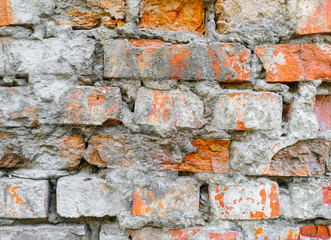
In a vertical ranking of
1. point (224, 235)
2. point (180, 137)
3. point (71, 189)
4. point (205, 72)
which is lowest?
point (224, 235)

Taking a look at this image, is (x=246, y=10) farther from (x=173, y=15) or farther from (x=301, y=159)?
(x=301, y=159)

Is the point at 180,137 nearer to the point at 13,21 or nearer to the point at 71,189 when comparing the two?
the point at 71,189

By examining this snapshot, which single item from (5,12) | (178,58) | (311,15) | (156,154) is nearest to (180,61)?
(178,58)

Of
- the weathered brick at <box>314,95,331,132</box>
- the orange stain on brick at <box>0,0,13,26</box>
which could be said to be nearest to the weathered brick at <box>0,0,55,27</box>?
the orange stain on brick at <box>0,0,13,26</box>

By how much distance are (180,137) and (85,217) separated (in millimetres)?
320

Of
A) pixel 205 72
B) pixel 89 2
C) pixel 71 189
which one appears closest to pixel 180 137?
pixel 205 72

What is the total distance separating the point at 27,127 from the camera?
2.29ft

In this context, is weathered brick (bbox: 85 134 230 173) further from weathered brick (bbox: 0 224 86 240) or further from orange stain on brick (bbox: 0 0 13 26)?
orange stain on brick (bbox: 0 0 13 26)

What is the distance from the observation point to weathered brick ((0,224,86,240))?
692mm

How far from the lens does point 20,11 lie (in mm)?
691

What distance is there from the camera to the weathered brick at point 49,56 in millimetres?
695

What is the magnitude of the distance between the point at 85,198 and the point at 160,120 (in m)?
0.27

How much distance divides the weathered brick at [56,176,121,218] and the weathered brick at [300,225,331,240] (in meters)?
0.48

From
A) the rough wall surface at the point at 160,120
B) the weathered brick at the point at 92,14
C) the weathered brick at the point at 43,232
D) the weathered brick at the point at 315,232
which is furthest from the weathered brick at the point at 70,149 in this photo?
the weathered brick at the point at 315,232
